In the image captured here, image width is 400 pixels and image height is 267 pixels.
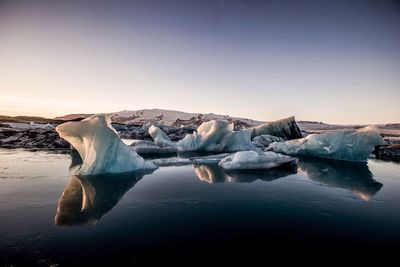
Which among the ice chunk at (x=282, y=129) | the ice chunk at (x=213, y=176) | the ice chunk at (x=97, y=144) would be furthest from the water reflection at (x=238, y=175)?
the ice chunk at (x=282, y=129)

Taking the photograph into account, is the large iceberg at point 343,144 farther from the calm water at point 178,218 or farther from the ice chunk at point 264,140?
the calm water at point 178,218

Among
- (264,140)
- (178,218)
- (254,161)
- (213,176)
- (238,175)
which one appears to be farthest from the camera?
(264,140)

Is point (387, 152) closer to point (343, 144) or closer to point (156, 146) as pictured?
point (343, 144)

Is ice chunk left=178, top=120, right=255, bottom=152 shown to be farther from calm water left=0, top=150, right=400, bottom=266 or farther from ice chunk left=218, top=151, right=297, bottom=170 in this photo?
calm water left=0, top=150, right=400, bottom=266

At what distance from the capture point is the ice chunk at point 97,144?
7832 mm

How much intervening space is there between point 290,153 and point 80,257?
1556 cm

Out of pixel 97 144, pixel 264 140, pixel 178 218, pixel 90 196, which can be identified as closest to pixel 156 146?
pixel 97 144

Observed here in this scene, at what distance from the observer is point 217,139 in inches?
649

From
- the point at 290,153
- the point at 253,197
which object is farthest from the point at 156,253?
the point at 290,153

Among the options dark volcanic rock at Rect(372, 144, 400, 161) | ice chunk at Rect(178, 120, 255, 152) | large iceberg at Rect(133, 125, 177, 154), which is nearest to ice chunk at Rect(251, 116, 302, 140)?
dark volcanic rock at Rect(372, 144, 400, 161)

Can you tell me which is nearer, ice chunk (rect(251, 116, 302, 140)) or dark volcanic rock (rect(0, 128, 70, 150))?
dark volcanic rock (rect(0, 128, 70, 150))

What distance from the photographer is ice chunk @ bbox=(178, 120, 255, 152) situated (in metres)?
16.0

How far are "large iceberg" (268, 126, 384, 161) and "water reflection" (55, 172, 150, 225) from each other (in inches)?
440

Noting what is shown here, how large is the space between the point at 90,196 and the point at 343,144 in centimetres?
1368
